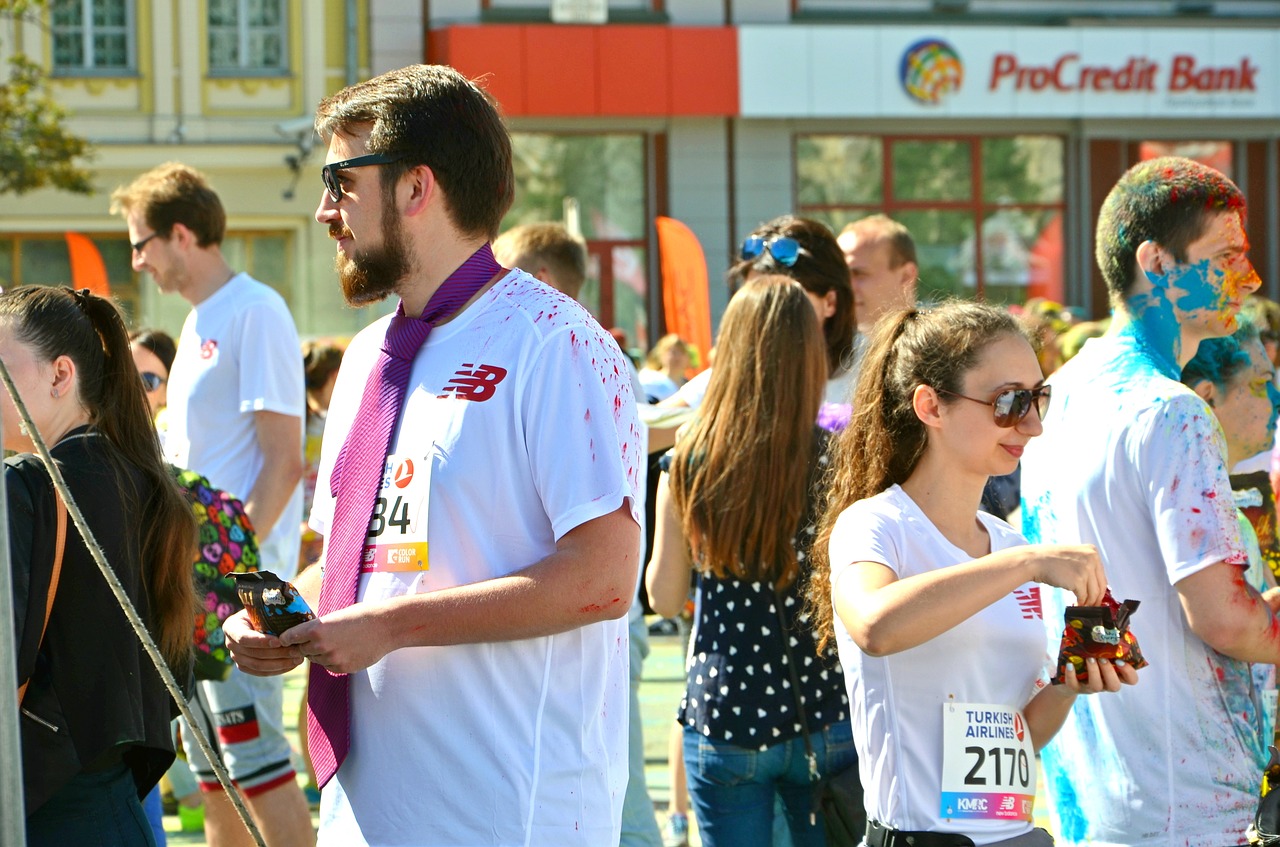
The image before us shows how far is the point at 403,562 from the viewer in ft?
8.00

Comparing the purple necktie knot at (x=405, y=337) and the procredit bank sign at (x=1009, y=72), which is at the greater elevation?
the procredit bank sign at (x=1009, y=72)

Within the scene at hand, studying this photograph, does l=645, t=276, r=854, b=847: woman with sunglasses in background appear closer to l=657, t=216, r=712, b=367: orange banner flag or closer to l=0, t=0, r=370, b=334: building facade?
l=657, t=216, r=712, b=367: orange banner flag

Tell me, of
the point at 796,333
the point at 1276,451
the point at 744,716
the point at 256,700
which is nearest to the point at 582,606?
the point at 744,716

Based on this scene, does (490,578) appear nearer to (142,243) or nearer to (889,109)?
(142,243)

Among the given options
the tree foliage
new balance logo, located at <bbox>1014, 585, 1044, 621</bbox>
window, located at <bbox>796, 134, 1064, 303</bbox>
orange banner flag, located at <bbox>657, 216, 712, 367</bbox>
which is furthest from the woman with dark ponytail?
window, located at <bbox>796, 134, 1064, 303</bbox>

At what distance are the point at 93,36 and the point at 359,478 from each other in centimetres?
2091

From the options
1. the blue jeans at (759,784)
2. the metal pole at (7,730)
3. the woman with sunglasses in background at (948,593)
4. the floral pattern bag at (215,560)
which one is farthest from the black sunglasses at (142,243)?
the metal pole at (7,730)

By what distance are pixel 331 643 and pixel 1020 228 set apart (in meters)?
22.0

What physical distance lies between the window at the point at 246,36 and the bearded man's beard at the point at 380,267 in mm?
20180

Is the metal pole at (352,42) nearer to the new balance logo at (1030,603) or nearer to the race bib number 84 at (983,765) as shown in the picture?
the new balance logo at (1030,603)

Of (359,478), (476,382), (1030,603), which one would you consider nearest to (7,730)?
(359,478)

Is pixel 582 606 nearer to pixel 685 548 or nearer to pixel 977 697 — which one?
pixel 977 697

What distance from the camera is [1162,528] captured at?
3045 mm

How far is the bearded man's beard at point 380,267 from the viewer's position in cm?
253
